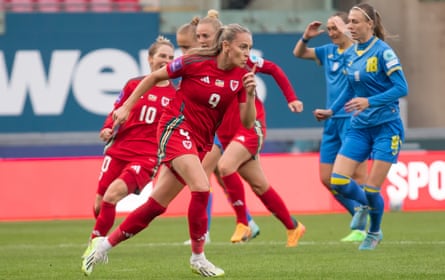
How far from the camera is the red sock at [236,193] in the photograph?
40.9ft

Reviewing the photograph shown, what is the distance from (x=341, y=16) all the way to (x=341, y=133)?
125 cm

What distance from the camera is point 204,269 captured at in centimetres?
876

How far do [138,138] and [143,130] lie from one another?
0.40 ft

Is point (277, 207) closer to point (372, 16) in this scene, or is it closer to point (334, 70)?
point (334, 70)

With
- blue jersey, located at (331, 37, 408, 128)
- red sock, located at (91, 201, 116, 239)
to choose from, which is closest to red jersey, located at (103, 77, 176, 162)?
red sock, located at (91, 201, 116, 239)

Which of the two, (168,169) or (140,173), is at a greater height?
(168,169)

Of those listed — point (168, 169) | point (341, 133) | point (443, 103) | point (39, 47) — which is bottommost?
point (443, 103)

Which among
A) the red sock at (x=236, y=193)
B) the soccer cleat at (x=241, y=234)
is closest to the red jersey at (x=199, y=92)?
the red sock at (x=236, y=193)

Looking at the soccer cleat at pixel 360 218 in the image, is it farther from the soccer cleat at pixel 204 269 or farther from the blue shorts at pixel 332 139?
the soccer cleat at pixel 204 269

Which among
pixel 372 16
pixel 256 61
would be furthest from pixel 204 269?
pixel 256 61

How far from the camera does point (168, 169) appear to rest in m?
9.03

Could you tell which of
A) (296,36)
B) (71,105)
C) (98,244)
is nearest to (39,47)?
(71,105)

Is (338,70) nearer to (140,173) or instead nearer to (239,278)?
(140,173)

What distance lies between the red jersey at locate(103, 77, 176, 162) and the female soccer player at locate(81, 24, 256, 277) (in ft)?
6.74
